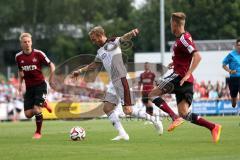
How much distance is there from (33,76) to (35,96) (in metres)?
0.49

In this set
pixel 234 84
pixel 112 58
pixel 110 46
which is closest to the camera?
pixel 110 46

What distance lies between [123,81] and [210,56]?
28.3 meters

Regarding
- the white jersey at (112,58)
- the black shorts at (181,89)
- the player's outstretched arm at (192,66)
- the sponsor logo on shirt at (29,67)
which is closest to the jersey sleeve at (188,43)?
the player's outstretched arm at (192,66)

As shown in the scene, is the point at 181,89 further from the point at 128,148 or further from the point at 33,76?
the point at 33,76

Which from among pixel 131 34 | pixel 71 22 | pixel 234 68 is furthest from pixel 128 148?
pixel 71 22

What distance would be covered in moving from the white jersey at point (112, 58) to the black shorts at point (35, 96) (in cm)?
274

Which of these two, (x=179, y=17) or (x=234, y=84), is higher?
(x=179, y=17)

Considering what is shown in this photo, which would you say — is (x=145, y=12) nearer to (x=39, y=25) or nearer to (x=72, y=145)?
(x=39, y=25)

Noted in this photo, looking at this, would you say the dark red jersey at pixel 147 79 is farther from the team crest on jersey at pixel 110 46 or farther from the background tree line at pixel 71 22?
the background tree line at pixel 71 22

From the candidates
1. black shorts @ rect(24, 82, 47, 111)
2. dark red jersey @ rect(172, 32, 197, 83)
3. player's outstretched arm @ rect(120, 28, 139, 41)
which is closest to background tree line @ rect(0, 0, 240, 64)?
black shorts @ rect(24, 82, 47, 111)

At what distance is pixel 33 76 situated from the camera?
1791cm

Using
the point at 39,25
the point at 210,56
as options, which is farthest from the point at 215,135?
the point at 39,25

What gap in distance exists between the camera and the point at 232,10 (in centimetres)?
6012

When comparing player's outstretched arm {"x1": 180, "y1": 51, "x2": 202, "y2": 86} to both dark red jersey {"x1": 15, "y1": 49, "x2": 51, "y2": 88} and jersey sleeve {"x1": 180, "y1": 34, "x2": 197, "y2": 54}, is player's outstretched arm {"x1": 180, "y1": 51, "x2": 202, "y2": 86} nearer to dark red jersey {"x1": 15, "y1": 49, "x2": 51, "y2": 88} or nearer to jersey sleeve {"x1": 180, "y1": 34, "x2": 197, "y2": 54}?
jersey sleeve {"x1": 180, "y1": 34, "x2": 197, "y2": 54}
